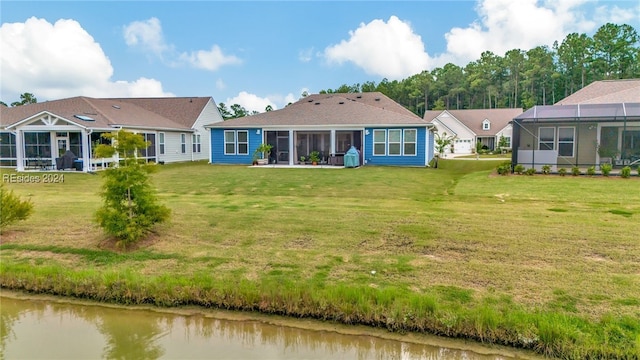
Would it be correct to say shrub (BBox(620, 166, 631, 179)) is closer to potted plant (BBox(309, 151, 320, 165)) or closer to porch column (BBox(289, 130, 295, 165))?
potted plant (BBox(309, 151, 320, 165))

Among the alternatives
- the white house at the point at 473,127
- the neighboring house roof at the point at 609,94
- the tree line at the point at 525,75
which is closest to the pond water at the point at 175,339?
the neighboring house roof at the point at 609,94

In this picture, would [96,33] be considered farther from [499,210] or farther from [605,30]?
[605,30]

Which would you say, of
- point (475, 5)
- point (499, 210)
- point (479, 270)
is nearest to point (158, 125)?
point (475, 5)

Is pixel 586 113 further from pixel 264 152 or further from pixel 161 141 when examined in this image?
pixel 161 141

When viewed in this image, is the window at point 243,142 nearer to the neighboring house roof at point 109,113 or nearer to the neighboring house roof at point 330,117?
the neighboring house roof at point 330,117

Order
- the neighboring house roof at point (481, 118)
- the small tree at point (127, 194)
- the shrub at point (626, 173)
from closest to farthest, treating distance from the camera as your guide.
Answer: the small tree at point (127, 194) < the shrub at point (626, 173) < the neighboring house roof at point (481, 118)

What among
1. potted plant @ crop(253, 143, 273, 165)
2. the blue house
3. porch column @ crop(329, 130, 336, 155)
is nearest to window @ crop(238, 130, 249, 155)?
the blue house
